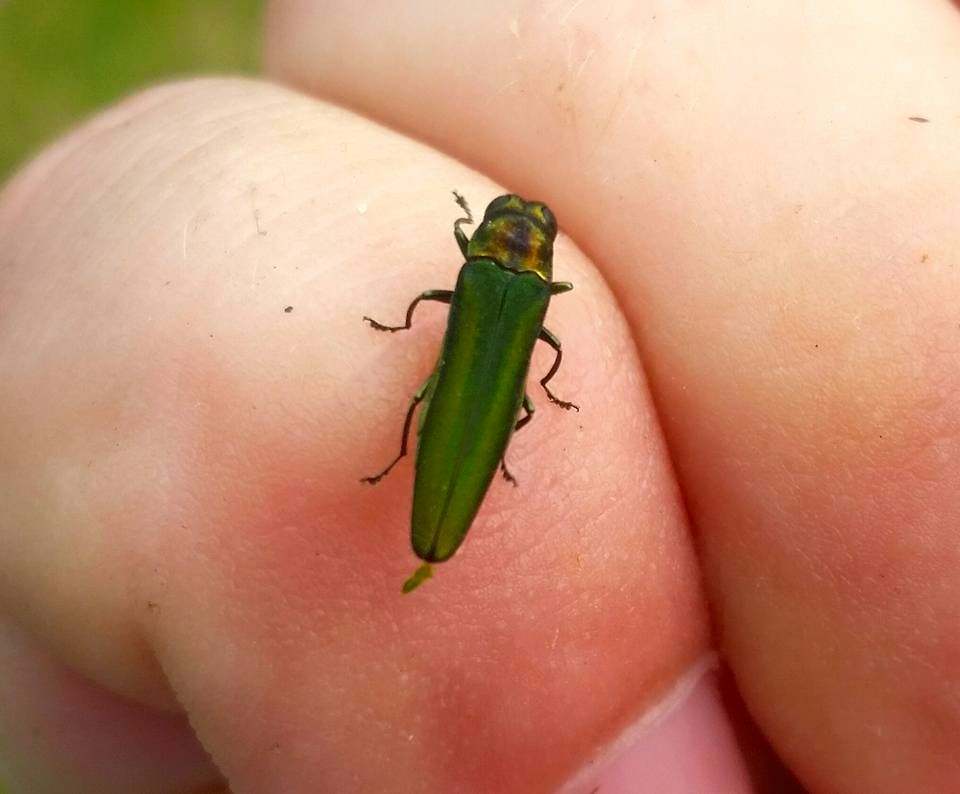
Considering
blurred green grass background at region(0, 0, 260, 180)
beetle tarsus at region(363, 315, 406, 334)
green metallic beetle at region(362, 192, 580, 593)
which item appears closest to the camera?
green metallic beetle at region(362, 192, 580, 593)

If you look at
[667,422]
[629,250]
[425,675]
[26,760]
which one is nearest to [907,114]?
[629,250]

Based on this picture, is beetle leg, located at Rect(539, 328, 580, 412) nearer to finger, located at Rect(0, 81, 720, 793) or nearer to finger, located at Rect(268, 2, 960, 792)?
finger, located at Rect(0, 81, 720, 793)

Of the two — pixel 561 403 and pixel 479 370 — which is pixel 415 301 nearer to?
pixel 479 370

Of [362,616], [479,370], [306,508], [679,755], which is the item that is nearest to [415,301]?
[479,370]

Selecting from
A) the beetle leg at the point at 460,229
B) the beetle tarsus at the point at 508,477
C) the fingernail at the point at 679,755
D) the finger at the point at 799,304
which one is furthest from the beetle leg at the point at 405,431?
the fingernail at the point at 679,755

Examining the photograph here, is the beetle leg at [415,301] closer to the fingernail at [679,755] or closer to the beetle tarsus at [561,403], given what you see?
the beetle tarsus at [561,403]

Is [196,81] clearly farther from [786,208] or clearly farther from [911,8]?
[911,8]

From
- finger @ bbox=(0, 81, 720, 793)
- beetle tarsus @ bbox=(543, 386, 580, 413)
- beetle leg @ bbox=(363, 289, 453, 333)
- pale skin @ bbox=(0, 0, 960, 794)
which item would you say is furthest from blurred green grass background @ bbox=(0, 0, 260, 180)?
beetle tarsus @ bbox=(543, 386, 580, 413)

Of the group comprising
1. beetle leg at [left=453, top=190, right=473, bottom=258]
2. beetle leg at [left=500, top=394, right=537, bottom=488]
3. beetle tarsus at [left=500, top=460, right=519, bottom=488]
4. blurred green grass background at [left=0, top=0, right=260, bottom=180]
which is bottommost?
beetle tarsus at [left=500, top=460, right=519, bottom=488]

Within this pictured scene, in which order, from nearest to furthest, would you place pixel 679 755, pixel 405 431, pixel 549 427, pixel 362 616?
pixel 362 616, pixel 405 431, pixel 549 427, pixel 679 755
